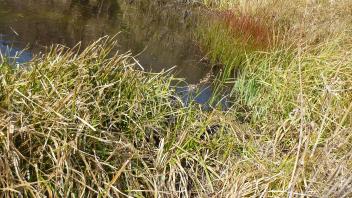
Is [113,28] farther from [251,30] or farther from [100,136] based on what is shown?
[100,136]

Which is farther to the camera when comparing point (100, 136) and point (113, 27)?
point (113, 27)

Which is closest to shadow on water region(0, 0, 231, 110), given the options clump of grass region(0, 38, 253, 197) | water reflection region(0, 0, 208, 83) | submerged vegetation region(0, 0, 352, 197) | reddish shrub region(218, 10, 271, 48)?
water reflection region(0, 0, 208, 83)

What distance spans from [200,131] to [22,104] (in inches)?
48.9

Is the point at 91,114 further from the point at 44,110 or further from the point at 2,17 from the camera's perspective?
the point at 2,17

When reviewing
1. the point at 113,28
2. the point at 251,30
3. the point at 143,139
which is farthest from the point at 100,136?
the point at 113,28

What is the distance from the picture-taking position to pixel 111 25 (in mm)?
8320

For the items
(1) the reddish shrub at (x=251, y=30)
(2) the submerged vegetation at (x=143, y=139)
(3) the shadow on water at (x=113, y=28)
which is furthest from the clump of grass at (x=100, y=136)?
(1) the reddish shrub at (x=251, y=30)

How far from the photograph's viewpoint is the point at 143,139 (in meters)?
2.80

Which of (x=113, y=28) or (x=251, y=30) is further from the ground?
(x=251, y=30)

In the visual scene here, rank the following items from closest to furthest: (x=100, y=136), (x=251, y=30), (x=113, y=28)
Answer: (x=100, y=136)
(x=251, y=30)
(x=113, y=28)

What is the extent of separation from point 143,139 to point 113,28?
18.6ft

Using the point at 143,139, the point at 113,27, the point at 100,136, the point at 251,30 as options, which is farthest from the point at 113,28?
the point at 100,136

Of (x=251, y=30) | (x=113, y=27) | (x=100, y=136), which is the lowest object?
(x=113, y=27)

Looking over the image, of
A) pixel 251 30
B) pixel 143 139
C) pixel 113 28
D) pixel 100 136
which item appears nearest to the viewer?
pixel 100 136
